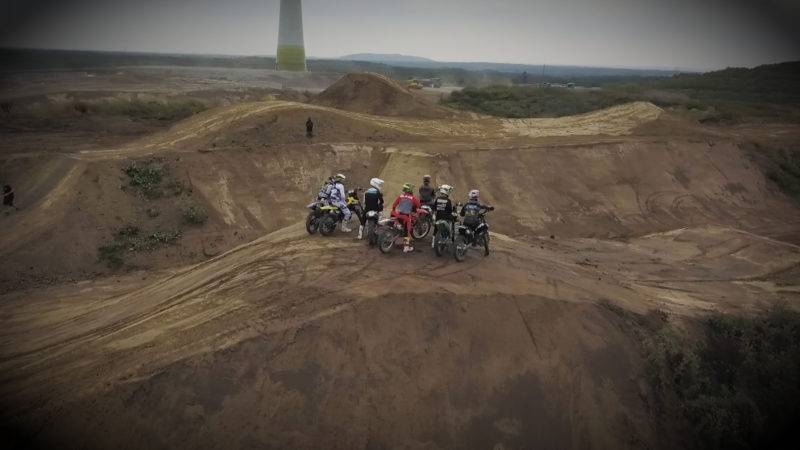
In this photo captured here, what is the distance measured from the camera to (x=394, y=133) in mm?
26406

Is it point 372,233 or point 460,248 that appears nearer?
point 460,248

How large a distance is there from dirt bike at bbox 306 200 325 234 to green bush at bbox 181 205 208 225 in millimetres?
8039

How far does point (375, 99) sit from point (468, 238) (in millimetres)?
23999

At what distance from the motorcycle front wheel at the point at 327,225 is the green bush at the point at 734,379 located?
24.2 feet

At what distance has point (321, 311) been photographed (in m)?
8.77

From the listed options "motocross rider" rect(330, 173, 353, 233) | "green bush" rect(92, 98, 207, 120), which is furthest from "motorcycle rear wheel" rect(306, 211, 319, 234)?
"green bush" rect(92, 98, 207, 120)

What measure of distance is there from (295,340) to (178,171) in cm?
1447

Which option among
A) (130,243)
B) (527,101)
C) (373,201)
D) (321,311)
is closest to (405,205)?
(373,201)

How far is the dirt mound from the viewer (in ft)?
105

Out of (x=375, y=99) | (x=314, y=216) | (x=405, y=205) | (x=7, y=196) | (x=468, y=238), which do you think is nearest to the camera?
(x=405, y=205)

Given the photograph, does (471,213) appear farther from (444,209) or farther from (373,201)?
(373,201)

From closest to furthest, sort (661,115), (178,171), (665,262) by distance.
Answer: (665,262), (178,171), (661,115)

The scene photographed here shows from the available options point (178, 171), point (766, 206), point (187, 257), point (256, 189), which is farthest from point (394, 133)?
point (766, 206)

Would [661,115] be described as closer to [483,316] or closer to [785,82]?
[483,316]
